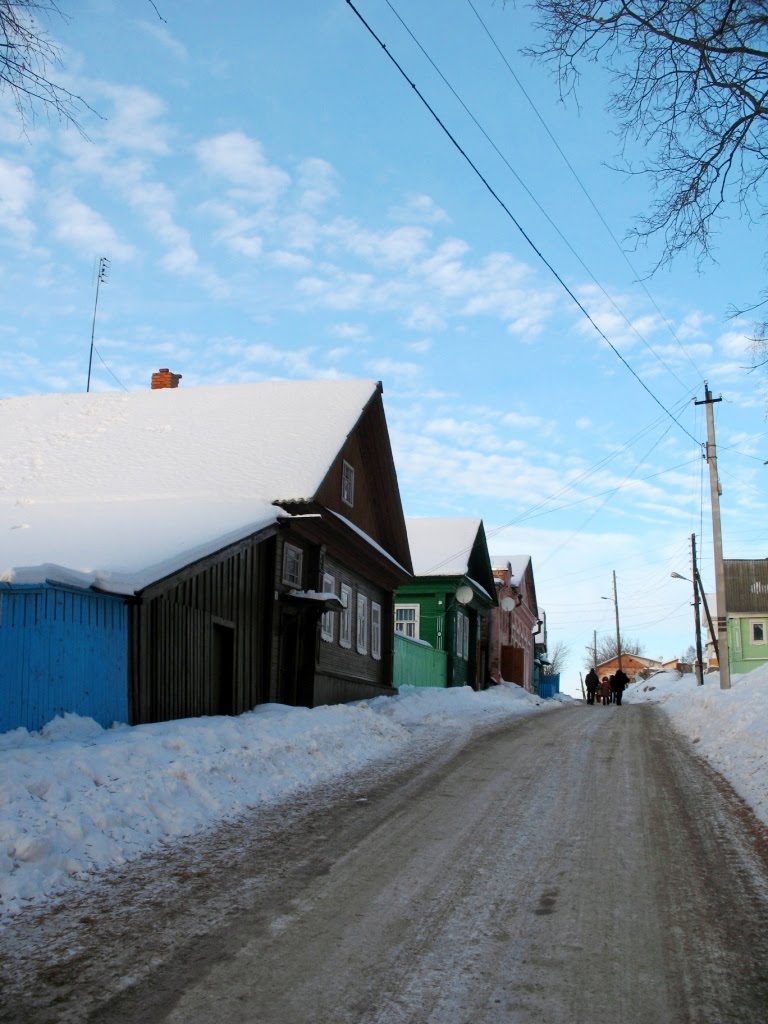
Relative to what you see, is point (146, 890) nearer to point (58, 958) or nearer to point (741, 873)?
point (58, 958)

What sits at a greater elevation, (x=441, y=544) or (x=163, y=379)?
(x=163, y=379)

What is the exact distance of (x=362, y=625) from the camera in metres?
23.7

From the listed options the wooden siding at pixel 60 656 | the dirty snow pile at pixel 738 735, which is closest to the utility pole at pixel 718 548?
the dirty snow pile at pixel 738 735

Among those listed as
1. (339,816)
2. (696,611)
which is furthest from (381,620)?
(696,611)

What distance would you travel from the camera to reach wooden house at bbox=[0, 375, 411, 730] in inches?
418

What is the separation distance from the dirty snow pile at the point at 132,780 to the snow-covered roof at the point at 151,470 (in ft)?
6.58

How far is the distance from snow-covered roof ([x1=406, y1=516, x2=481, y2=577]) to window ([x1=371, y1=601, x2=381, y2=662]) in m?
8.31

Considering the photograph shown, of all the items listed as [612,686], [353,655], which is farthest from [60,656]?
[612,686]

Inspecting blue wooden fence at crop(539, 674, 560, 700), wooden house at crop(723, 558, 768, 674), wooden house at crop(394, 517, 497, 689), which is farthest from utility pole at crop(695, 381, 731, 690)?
blue wooden fence at crop(539, 674, 560, 700)

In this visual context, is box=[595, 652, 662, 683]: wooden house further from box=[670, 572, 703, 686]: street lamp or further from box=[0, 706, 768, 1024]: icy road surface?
box=[0, 706, 768, 1024]: icy road surface

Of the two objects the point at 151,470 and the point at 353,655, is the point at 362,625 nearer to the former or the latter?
the point at 353,655

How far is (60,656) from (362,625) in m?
13.8

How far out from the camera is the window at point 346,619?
21625 millimetres

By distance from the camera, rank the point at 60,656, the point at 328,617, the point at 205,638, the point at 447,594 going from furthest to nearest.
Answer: the point at 447,594
the point at 328,617
the point at 205,638
the point at 60,656
